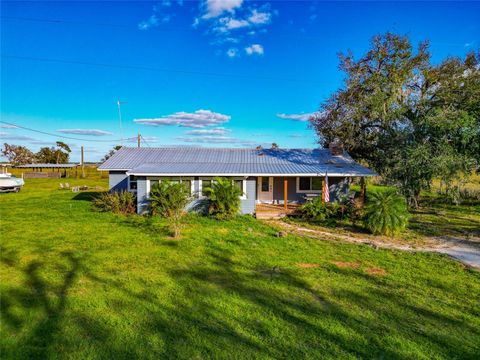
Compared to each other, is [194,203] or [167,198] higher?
[167,198]

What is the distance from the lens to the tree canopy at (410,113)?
12.9 metres

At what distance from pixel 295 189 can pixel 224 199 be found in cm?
498

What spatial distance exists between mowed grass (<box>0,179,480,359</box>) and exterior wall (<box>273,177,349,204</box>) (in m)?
6.85

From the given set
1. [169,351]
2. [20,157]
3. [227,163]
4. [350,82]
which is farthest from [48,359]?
[20,157]

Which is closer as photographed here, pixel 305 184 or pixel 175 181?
pixel 175 181

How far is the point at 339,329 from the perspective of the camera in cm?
474

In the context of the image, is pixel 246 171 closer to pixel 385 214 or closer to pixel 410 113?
pixel 385 214

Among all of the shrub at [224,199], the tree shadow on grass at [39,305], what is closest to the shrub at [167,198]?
the shrub at [224,199]

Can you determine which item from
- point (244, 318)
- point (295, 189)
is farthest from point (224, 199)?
point (244, 318)

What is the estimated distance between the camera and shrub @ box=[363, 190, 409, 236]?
1124cm

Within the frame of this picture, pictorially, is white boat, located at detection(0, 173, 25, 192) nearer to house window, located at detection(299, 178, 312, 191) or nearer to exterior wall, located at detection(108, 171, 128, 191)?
exterior wall, located at detection(108, 171, 128, 191)

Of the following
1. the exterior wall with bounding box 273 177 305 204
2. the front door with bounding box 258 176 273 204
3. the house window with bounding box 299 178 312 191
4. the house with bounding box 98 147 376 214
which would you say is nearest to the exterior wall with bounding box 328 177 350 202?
the house with bounding box 98 147 376 214

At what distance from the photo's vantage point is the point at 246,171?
1534cm

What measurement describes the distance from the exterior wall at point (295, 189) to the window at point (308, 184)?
0.84ft
